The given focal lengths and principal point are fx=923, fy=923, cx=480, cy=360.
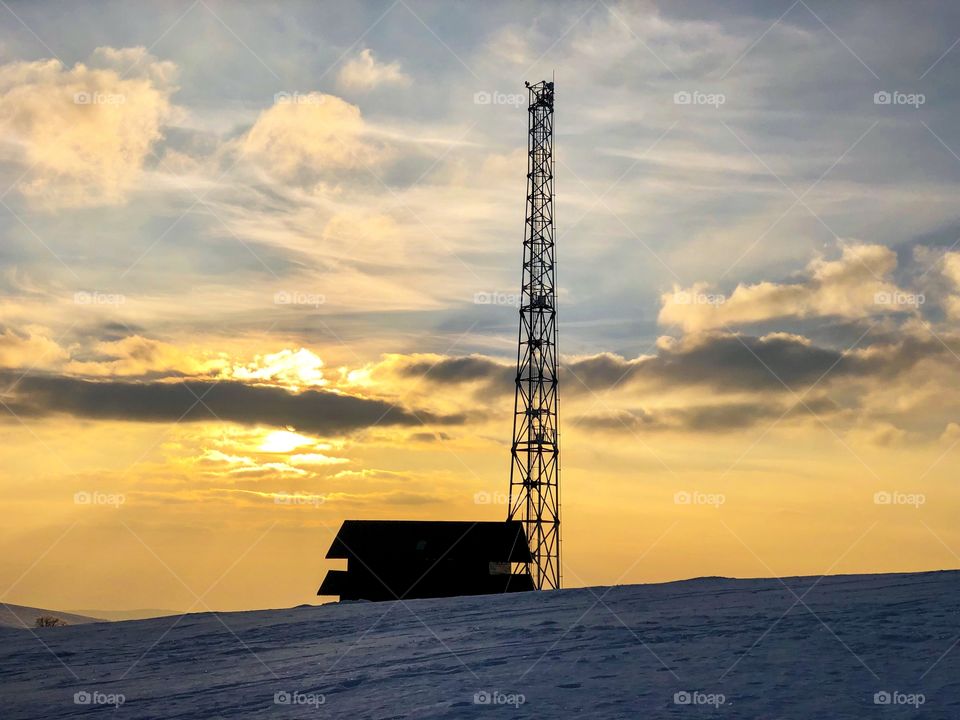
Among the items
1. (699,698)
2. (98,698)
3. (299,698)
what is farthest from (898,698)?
(98,698)

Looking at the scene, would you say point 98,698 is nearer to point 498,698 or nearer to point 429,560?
point 498,698

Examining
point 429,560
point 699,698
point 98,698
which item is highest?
point 429,560

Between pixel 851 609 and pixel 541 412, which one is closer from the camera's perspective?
pixel 851 609

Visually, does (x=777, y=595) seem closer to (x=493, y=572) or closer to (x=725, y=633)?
(x=725, y=633)

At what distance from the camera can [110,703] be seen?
51.7ft

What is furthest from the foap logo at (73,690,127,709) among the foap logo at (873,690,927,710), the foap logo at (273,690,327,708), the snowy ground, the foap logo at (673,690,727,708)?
the foap logo at (873,690,927,710)

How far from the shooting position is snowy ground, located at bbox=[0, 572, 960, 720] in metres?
12.6

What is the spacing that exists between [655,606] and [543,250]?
975 inches

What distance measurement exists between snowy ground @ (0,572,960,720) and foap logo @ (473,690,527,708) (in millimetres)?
47

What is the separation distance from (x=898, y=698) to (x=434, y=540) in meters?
34.0

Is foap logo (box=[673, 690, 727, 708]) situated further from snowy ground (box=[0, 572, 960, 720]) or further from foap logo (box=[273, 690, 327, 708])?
foap logo (box=[273, 690, 327, 708])

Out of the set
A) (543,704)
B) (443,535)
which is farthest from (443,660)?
(443,535)

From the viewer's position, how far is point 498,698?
13.3m

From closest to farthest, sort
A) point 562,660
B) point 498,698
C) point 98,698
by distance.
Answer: point 498,698, point 562,660, point 98,698
